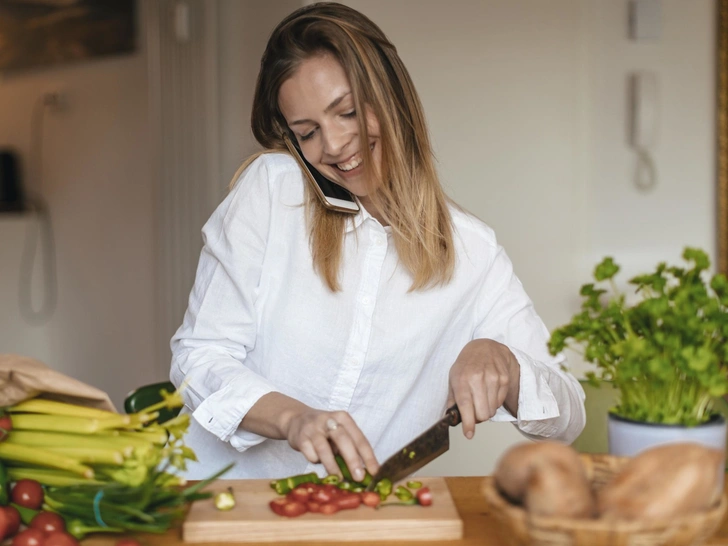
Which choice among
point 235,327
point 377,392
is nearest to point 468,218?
point 377,392

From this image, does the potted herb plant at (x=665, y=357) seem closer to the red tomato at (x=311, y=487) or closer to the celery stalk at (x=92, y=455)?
the red tomato at (x=311, y=487)

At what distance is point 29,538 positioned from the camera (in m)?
1.08

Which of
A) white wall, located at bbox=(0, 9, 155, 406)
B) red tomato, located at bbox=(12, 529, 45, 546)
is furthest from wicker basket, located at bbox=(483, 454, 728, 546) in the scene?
white wall, located at bbox=(0, 9, 155, 406)

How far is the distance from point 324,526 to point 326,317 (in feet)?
2.25

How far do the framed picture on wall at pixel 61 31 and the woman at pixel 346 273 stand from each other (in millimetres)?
2990

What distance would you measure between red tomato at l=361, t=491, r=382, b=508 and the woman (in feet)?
1.54

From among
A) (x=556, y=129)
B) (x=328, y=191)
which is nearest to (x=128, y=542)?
(x=328, y=191)

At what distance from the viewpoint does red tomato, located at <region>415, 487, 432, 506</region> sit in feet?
4.09

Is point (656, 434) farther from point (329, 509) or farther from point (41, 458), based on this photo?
point (41, 458)

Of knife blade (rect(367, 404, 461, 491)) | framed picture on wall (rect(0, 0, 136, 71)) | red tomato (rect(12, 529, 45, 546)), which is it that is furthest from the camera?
framed picture on wall (rect(0, 0, 136, 71))

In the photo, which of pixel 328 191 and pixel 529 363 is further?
pixel 328 191

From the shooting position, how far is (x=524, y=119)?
3064mm

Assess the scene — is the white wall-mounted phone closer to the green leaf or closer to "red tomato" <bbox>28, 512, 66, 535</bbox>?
the green leaf

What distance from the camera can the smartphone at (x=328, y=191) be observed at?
1.79 meters
